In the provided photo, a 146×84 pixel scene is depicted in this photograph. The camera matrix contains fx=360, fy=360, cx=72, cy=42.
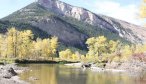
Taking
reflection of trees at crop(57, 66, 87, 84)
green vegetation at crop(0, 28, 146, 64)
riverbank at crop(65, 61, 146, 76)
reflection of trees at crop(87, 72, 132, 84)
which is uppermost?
green vegetation at crop(0, 28, 146, 64)

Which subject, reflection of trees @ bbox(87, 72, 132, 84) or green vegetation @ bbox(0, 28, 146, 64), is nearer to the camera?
reflection of trees @ bbox(87, 72, 132, 84)

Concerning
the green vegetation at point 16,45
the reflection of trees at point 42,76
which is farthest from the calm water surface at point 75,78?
the green vegetation at point 16,45

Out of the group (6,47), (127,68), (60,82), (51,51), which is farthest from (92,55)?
(60,82)

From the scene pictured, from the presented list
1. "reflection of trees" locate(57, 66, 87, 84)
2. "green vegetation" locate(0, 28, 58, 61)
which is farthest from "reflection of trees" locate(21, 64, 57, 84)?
"green vegetation" locate(0, 28, 58, 61)

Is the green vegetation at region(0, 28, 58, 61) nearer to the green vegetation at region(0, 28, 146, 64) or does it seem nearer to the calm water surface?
the green vegetation at region(0, 28, 146, 64)

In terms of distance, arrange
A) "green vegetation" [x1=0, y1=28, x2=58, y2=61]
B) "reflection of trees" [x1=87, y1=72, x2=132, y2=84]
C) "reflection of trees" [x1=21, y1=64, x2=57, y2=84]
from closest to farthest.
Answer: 1. "reflection of trees" [x1=21, y1=64, x2=57, y2=84]
2. "reflection of trees" [x1=87, y1=72, x2=132, y2=84]
3. "green vegetation" [x1=0, y1=28, x2=58, y2=61]

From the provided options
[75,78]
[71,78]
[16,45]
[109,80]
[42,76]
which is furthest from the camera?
[16,45]

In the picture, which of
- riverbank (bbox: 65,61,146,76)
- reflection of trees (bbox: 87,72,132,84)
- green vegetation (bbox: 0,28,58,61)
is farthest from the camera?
green vegetation (bbox: 0,28,58,61)

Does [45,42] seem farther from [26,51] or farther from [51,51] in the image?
[26,51]

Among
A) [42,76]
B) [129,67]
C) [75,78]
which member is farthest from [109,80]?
[129,67]

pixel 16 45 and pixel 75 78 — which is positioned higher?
pixel 16 45

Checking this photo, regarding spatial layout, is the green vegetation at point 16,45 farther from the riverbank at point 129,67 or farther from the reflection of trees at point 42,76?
the reflection of trees at point 42,76

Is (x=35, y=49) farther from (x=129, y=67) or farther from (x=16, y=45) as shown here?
(x=129, y=67)

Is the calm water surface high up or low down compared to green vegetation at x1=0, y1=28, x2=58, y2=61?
down
